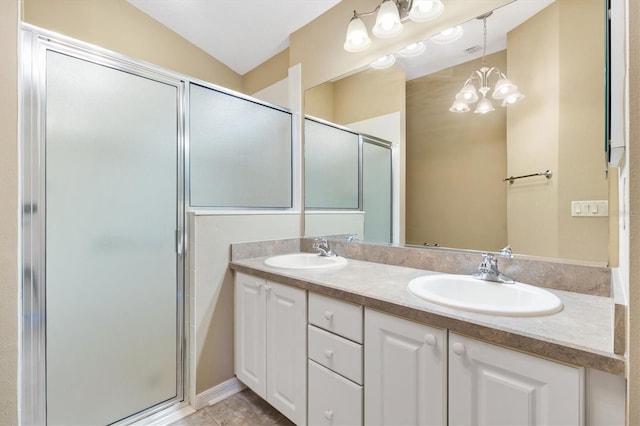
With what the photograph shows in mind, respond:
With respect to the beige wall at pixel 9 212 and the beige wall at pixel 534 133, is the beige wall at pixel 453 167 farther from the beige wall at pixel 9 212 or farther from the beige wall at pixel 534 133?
the beige wall at pixel 9 212

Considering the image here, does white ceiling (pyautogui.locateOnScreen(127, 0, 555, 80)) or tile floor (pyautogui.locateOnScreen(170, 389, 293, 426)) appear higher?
white ceiling (pyautogui.locateOnScreen(127, 0, 555, 80))

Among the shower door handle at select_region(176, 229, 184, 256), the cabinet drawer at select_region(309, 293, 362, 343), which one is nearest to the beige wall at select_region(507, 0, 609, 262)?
the cabinet drawer at select_region(309, 293, 362, 343)

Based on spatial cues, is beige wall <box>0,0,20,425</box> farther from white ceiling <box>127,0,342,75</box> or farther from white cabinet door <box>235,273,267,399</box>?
white ceiling <box>127,0,342,75</box>

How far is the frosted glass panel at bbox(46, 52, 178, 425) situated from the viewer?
4.13 ft

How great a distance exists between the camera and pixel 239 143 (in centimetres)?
191

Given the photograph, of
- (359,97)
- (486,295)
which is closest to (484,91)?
(359,97)

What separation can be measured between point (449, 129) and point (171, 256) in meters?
1.67

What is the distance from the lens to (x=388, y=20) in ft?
5.15

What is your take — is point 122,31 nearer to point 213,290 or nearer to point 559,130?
point 213,290

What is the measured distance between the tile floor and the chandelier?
7.28ft

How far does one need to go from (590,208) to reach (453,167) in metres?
0.56

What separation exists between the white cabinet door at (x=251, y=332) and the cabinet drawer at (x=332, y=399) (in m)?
0.37

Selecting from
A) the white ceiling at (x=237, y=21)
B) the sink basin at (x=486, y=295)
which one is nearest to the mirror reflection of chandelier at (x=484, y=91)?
the sink basin at (x=486, y=295)

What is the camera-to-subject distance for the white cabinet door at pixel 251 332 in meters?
1.56
